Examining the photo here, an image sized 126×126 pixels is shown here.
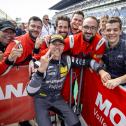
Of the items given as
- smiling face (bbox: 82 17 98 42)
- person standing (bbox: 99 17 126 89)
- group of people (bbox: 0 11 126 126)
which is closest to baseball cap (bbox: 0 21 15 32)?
group of people (bbox: 0 11 126 126)

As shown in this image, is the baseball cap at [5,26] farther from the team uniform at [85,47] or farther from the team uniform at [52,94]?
the team uniform at [52,94]

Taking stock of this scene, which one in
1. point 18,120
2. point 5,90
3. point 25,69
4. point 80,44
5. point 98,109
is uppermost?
point 80,44

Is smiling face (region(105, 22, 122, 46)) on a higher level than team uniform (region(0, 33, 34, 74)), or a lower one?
higher

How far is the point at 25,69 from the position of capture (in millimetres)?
3752

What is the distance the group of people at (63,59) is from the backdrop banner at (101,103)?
5.1 inches

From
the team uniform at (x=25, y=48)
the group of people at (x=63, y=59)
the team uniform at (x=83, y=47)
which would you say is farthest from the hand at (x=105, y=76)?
the team uniform at (x=25, y=48)

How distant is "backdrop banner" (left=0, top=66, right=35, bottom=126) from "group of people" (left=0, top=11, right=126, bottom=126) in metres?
0.18

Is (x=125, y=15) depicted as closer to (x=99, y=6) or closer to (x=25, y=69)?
(x=99, y=6)

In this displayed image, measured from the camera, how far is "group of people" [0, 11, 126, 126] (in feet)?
10.5

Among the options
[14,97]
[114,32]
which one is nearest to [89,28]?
[114,32]

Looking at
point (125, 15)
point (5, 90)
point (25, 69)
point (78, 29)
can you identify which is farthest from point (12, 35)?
point (125, 15)

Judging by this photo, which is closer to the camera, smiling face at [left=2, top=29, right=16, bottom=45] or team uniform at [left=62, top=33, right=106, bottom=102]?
team uniform at [left=62, top=33, right=106, bottom=102]

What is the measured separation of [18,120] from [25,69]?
2.85ft

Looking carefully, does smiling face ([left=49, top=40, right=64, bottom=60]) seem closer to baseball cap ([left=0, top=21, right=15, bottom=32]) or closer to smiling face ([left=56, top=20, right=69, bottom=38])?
smiling face ([left=56, top=20, right=69, bottom=38])
